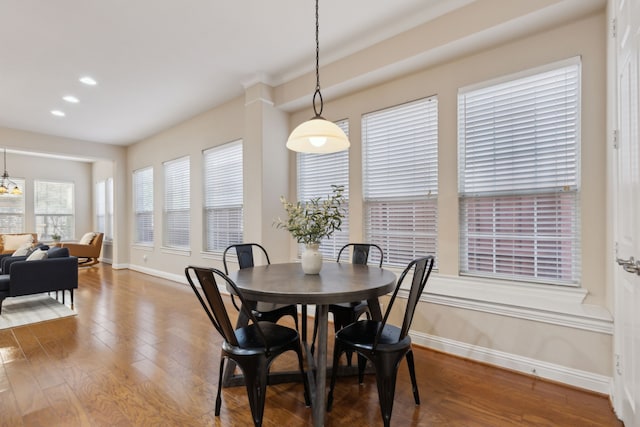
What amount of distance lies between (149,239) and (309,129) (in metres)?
6.24

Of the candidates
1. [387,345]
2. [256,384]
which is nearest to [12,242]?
[256,384]

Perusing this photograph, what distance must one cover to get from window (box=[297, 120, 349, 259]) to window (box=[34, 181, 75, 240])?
8.20m

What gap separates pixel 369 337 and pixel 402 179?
1.88 meters

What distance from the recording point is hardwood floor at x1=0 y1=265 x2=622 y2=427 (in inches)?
76.9

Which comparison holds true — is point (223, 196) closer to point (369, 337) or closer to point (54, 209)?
point (369, 337)

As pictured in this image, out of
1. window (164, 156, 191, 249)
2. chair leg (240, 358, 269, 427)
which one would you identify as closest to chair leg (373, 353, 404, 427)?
chair leg (240, 358, 269, 427)

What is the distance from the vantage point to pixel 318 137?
241 cm

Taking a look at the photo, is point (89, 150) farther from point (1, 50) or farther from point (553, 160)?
point (553, 160)

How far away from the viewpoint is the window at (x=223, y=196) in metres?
5.03

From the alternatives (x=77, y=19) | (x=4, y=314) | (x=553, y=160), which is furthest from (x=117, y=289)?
(x=553, y=160)

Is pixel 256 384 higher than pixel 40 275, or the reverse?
pixel 40 275

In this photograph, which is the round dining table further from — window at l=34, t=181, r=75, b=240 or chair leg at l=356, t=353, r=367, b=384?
window at l=34, t=181, r=75, b=240

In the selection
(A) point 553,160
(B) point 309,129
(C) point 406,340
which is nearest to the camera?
(C) point 406,340

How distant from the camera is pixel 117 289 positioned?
5.55 metres
